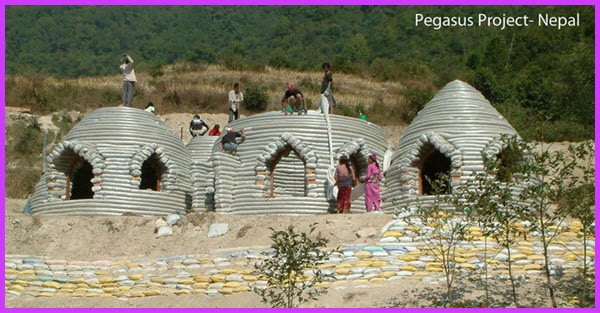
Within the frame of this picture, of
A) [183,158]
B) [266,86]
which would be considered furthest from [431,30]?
[183,158]

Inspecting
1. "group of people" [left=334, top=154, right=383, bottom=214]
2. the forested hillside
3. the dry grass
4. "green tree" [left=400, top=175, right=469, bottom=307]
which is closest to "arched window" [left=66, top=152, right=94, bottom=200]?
"group of people" [left=334, top=154, right=383, bottom=214]

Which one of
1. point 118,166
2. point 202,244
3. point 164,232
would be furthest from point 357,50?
point 202,244

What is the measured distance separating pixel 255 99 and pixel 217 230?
101 ft

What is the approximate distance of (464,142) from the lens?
82.0 feet

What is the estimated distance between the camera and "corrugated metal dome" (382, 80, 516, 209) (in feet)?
→ 81.5

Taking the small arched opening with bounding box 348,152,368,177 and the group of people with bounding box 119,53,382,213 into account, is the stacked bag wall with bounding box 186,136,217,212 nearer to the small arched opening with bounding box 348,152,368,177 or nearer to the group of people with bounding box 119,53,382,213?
the group of people with bounding box 119,53,382,213

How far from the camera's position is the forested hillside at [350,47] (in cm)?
5153

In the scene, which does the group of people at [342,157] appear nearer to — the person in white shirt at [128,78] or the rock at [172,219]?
the person in white shirt at [128,78]

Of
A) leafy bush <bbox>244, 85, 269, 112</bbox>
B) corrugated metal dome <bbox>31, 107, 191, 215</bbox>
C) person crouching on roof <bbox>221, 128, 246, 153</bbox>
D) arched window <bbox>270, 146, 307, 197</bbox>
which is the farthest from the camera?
leafy bush <bbox>244, 85, 269, 112</bbox>

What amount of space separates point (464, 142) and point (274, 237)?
890 cm

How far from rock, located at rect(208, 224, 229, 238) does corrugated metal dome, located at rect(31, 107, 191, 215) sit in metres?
3.85

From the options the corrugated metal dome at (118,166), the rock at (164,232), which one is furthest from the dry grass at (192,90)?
the rock at (164,232)

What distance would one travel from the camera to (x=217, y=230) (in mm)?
22562

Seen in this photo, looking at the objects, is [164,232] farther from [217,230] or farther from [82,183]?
[82,183]
